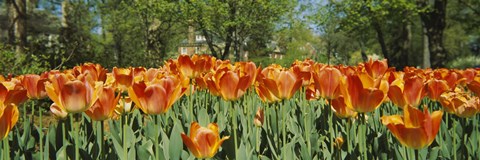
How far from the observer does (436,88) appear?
2350mm

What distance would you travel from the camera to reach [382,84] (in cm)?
178

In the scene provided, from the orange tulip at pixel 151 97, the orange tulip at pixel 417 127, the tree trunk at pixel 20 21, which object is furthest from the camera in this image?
the tree trunk at pixel 20 21

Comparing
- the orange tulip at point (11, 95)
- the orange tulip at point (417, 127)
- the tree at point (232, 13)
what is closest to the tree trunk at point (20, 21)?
the tree at point (232, 13)

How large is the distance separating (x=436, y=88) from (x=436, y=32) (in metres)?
16.9

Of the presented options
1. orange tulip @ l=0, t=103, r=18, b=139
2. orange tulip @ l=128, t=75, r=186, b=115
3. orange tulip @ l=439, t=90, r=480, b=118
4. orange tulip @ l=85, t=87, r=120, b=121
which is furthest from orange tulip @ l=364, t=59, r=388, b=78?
orange tulip @ l=0, t=103, r=18, b=139

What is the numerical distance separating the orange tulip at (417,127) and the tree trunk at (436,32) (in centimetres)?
1753

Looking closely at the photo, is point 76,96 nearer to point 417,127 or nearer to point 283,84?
point 283,84

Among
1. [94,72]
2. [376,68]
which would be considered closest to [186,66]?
[94,72]

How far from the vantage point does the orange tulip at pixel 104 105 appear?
1643mm

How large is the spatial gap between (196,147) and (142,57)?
16.8 m

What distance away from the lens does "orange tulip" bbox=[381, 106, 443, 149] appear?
133 centimetres

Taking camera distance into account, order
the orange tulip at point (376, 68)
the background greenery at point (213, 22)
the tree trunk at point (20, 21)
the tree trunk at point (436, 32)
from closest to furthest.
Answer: the orange tulip at point (376, 68) → the tree trunk at point (20, 21) → the background greenery at point (213, 22) → the tree trunk at point (436, 32)

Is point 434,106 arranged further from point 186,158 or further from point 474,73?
point 186,158

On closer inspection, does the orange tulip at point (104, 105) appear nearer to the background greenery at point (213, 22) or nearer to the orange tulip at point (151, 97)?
the orange tulip at point (151, 97)
